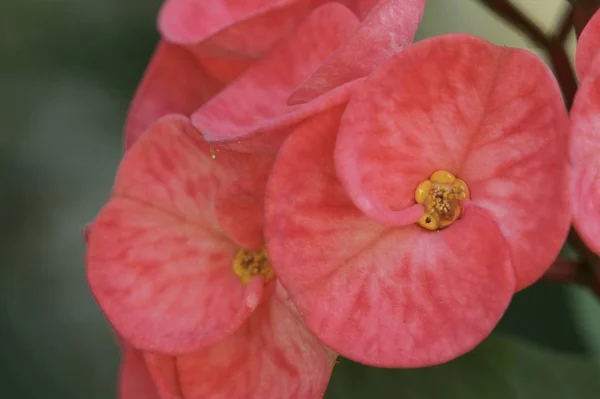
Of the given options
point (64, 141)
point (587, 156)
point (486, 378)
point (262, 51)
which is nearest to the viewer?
point (587, 156)

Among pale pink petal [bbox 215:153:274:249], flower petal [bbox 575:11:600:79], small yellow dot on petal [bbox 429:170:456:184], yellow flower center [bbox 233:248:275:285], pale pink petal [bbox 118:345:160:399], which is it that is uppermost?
flower petal [bbox 575:11:600:79]

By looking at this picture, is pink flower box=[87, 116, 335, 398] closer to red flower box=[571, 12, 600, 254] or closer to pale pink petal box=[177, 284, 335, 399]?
pale pink petal box=[177, 284, 335, 399]

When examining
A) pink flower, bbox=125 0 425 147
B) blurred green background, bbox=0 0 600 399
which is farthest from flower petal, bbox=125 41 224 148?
blurred green background, bbox=0 0 600 399

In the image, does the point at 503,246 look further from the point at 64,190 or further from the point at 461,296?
the point at 64,190

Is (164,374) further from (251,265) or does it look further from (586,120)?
(586,120)

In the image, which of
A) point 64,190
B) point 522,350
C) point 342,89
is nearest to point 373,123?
point 342,89

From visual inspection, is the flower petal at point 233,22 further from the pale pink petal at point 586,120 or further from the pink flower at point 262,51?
the pale pink petal at point 586,120

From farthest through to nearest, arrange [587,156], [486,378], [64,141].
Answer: [64,141], [486,378], [587,156]

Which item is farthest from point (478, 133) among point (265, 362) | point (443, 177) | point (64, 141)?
point (64, 141)
